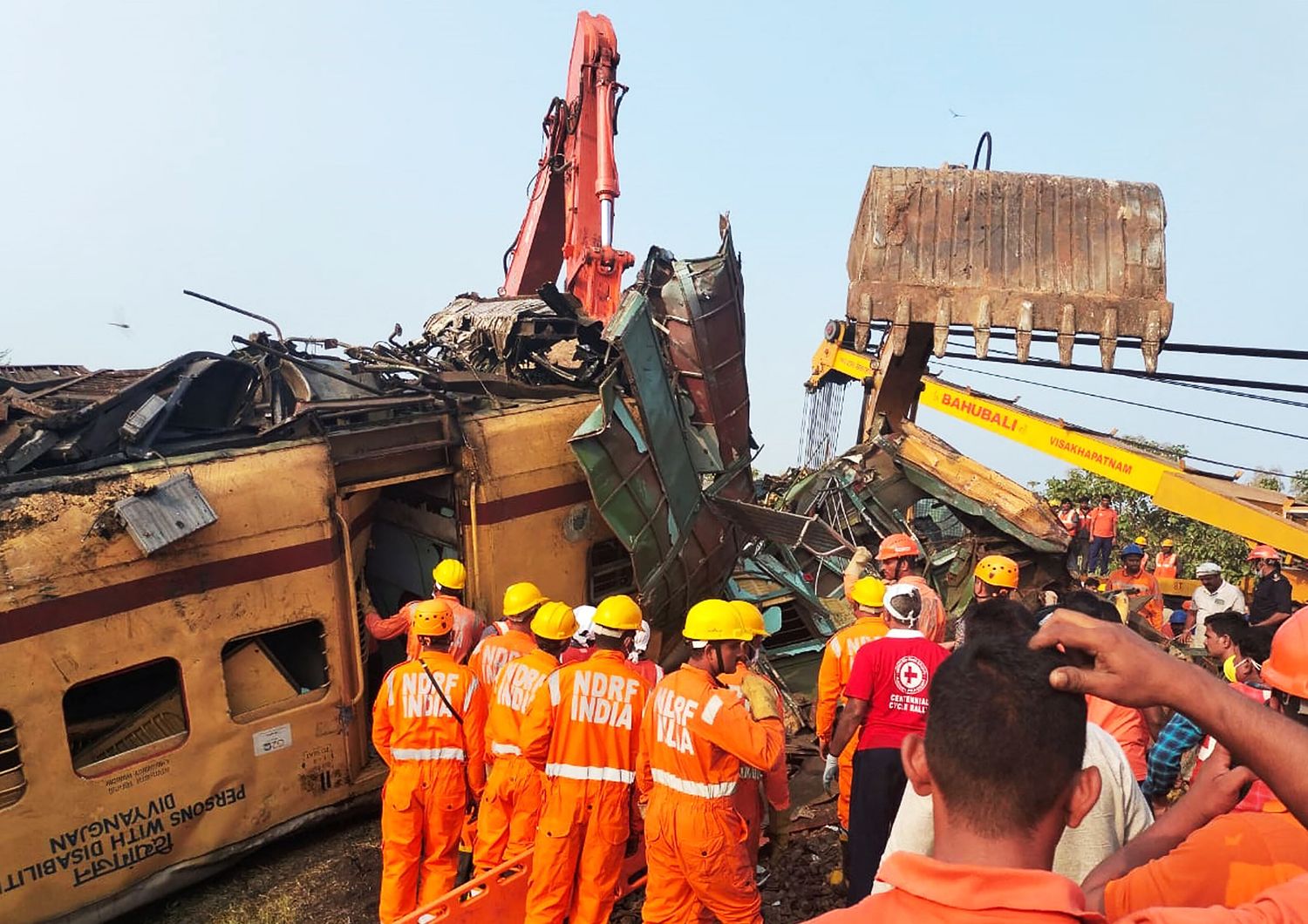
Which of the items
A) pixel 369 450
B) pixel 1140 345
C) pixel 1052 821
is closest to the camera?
pixel 1052 821

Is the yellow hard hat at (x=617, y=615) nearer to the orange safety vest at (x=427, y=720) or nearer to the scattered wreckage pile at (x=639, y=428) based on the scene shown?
the orange safety vest at (x=427, y=720)

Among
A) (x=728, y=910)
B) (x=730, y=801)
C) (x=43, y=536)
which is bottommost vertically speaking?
(x=728, y=910)

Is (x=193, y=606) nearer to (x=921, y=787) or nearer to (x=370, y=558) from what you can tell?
(x=370, y=558)

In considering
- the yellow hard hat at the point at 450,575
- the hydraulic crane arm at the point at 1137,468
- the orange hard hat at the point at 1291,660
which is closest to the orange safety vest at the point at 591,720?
the yellow hard hat at the point at 450,575

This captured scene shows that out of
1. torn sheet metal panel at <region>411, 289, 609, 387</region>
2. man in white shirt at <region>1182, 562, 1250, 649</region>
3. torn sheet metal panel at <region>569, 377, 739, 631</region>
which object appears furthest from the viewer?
man in white shirt at <region>1182, 562, 1250, 649</region>

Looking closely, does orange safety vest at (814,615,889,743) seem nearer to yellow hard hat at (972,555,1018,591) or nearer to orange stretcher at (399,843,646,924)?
yellow hard hat at (972,555,1018,591)

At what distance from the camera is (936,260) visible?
255 inches

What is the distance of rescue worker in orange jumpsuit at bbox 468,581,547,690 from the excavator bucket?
331 cm

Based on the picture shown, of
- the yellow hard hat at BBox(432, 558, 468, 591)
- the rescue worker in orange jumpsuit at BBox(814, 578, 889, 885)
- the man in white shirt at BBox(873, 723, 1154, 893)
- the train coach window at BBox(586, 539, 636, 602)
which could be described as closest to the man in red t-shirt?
the rescue worker in orange jumpsuit at BBox(814, 578, 889, 885)

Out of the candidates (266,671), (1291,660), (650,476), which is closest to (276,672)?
(266,671)

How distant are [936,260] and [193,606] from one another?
18.4 ft

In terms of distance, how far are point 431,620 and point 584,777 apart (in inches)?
48.2

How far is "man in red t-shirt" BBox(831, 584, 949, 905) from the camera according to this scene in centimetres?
405

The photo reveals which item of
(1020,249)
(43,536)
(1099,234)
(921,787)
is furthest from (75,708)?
(1099,234)
